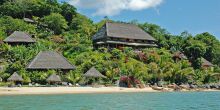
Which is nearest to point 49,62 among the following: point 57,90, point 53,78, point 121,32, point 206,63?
point 53,78

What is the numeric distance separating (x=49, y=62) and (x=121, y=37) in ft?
50.4

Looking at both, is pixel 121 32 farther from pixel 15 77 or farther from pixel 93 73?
pixel 15 77

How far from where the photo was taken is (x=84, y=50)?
47.2 m

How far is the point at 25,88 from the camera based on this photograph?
33.2 m

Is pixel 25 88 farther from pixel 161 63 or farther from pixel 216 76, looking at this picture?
pixel 216 76

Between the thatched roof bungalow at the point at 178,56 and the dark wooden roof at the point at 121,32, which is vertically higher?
the dark wooden roof at the point at 121,32

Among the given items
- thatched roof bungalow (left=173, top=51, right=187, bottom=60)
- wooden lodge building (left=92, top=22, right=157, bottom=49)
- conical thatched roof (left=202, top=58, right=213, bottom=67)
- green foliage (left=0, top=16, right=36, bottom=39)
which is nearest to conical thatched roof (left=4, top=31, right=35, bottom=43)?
green foliage (left=0, top=16, right=36, bottom=39)

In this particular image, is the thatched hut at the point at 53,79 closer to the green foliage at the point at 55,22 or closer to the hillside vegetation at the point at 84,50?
the hillside vegetation at the point at 84,50

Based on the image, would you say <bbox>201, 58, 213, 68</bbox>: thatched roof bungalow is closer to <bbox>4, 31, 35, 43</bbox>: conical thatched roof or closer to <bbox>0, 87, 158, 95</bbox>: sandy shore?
<bbox>0, 87, 158, 95</bbox>: sandy shore

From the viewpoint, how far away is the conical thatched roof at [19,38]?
45.0m

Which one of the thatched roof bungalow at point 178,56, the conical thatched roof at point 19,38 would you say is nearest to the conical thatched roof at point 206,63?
the thatched roof bungalow at point 178,56

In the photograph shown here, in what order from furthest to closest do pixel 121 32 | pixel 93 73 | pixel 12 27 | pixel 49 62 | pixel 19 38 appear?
pixel 121 32, pixel 12 27, pixel 19 38, pixel 93 73, pixel 49 62

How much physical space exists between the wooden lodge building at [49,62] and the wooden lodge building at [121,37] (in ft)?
39.5

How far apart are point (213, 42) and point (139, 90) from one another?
26.3 m
